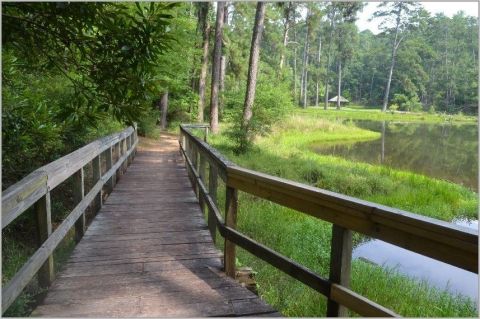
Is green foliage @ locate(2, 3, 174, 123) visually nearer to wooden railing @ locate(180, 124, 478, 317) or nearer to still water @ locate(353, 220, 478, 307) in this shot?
wooden railing @ locate(180, 124, 478, 317)

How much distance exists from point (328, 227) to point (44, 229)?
5.64m

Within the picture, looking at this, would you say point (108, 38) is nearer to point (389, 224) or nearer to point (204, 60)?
point (389, 224)

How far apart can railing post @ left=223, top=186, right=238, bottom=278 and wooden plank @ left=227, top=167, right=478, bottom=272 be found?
2.14 feet

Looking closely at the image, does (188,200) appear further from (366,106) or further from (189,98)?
(366,106)

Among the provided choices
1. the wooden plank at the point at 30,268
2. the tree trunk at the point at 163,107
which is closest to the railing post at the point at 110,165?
the wooden plank at the point at 30,268

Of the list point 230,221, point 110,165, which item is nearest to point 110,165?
point 110,165

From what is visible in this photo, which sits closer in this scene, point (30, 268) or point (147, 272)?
point (30, 268)

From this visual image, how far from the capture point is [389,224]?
1.95 metres

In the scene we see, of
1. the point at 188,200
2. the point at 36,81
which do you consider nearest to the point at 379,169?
the point at 188,200

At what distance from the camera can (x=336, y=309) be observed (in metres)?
2.30

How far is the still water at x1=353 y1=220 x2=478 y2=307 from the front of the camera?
6.06 metres

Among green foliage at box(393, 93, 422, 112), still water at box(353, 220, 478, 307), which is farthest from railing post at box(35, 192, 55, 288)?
green foliage at box(393, 93, 422, 112)

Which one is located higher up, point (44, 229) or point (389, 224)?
point (389, 224)

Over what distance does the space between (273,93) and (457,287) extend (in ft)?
55.5
